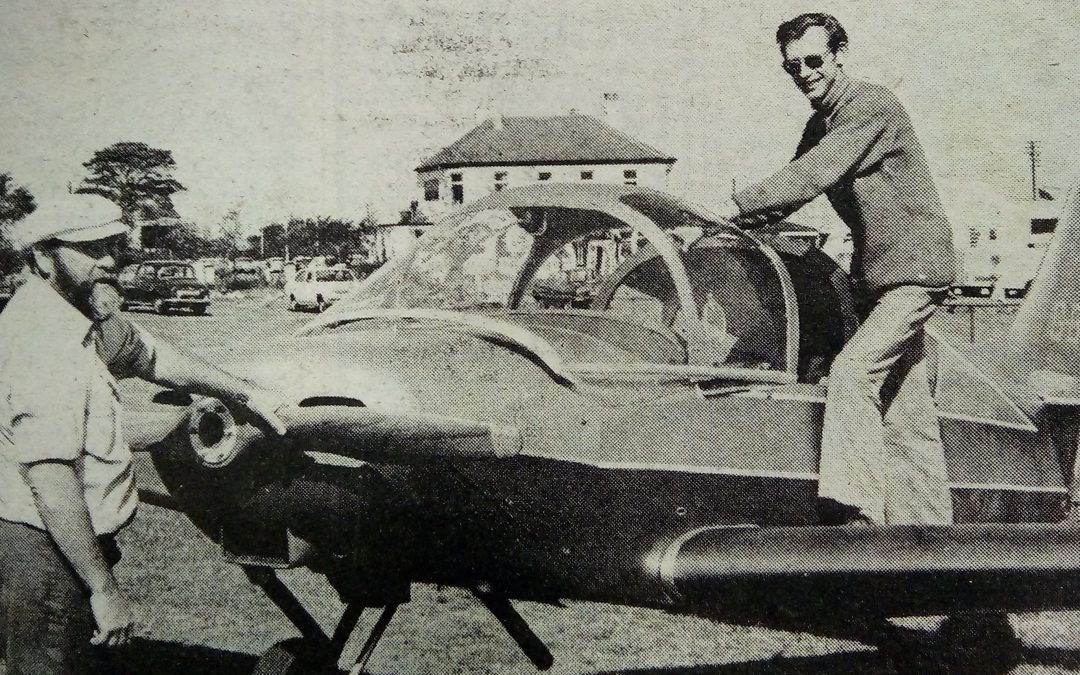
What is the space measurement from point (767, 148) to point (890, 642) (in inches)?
59.1

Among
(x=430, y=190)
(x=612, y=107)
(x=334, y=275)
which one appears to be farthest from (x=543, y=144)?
(x=334, y=275)

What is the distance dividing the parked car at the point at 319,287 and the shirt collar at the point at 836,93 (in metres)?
1.28

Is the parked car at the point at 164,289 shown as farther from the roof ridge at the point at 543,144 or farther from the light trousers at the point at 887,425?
the light trousers at the point at 887,425

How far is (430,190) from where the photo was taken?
2.20 metres

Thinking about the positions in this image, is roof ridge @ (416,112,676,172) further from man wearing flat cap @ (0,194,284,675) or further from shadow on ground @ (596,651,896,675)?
shadow on ground @ (596,651,896,675)

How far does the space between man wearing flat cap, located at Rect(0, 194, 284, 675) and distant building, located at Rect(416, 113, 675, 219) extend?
0.75 meters

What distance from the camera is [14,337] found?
1669mm

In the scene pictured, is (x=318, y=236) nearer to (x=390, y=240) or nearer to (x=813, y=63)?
(x=390, y=240)

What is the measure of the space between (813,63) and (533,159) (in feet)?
2.47

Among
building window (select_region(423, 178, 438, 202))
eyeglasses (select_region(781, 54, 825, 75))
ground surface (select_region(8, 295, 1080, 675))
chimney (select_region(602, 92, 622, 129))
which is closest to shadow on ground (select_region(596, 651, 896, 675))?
ground surface (select_region(8, 295, 1080, 675))

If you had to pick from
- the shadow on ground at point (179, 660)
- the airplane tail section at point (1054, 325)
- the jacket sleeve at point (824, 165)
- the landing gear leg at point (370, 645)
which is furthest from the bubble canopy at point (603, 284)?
the shadow on ground at point (179, 660)

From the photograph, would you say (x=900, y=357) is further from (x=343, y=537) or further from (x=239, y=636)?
(x=239, y=636)

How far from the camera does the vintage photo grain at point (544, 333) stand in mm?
1650

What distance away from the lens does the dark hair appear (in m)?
2.03
